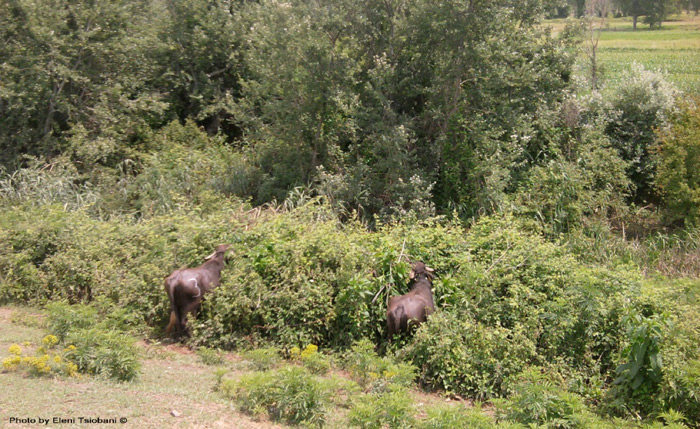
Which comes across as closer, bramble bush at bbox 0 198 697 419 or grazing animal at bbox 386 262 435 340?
bramble bush at bbox 0 198 697 419

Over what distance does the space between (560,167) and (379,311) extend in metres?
6.77

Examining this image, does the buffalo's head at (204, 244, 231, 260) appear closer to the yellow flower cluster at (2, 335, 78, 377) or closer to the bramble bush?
the bramble bush

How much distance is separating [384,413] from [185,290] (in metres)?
3.51

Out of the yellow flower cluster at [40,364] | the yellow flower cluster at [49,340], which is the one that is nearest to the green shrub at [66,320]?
the yellow flower cluster at [49,340]

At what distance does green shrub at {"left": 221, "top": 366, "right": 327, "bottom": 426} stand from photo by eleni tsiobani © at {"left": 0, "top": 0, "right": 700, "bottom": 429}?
0.03 m

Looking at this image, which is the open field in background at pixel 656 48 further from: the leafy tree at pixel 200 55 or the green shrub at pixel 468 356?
the green shrub at pixel 468 356

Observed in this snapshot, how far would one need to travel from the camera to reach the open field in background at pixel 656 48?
19781 mm

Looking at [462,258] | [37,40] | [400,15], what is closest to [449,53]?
[400,15]

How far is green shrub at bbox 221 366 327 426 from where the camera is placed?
5.95 m

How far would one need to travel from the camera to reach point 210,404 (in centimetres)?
614

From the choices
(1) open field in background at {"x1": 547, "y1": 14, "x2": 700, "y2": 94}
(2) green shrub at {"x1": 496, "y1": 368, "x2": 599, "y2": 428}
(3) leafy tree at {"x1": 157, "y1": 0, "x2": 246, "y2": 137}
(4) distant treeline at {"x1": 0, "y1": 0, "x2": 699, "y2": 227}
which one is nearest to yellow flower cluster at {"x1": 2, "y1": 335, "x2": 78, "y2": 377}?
(2) green shrub at {"x1": 496, "y1": 368, "x2": 599, "y2": 428}

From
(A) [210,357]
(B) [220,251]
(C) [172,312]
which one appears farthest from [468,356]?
(C) [172,312]

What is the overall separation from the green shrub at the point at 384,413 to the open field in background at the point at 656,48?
14.2m

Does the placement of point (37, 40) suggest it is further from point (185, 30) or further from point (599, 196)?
point (599, 196)
